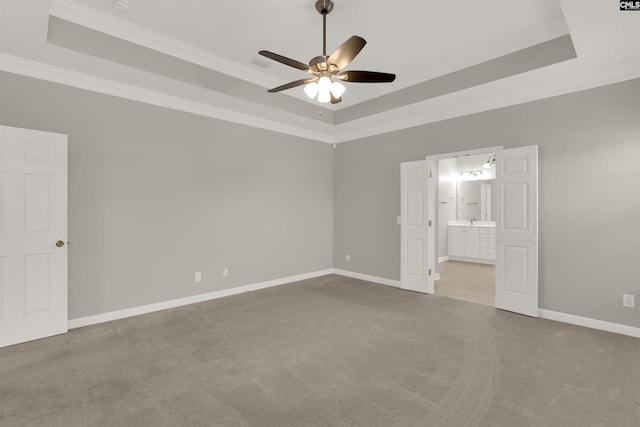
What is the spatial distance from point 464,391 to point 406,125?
4.11m

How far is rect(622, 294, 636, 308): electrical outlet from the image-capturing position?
3299mm

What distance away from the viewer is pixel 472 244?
775 centimetres

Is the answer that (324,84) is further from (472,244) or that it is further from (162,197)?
(472,244)

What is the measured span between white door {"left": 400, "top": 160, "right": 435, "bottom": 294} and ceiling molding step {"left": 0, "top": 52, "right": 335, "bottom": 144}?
7.81 feet

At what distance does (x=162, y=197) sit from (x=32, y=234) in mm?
1373

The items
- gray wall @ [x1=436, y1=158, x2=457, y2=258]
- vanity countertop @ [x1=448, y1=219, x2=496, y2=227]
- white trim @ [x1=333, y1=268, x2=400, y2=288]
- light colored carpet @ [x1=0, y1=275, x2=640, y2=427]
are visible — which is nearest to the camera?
light colored carpet @ [x1=0, y1=275, x2=640, y2=427]

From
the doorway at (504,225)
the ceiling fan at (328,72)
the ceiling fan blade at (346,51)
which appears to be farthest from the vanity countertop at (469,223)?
the ceiling fan blade at (346,51)

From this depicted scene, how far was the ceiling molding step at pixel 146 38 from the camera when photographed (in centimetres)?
284

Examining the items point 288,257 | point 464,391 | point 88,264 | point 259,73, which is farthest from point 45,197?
point 464,391

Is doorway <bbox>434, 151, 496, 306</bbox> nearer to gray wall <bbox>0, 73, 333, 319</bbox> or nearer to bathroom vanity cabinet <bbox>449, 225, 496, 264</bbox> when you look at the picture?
bathroom vanity cabinet <bbox>449, 225, 496, 264</bbox>

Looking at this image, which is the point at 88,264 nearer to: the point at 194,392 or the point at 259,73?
the point at 194,392

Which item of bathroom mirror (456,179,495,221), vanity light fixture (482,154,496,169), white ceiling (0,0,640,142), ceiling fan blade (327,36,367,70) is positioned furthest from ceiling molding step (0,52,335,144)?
bathroom mirror (456,179,495,221)

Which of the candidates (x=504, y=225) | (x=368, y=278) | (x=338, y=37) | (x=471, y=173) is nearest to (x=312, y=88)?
(x=338, y=37)

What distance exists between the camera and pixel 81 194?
11.7 feet
